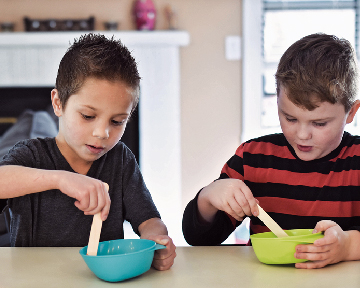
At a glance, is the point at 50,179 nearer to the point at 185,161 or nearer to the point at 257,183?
the point at 257,183

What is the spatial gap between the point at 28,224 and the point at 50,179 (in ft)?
0.84

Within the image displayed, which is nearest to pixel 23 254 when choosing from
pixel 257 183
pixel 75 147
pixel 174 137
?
pixel 75 147

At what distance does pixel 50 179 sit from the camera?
0.79 meters

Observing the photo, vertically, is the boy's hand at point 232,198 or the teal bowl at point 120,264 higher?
the boy's hand at point 232,198

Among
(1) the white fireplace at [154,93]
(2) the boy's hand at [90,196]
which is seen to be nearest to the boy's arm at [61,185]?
(2) the boy's hand at [90,196]

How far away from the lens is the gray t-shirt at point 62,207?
0.99 metres

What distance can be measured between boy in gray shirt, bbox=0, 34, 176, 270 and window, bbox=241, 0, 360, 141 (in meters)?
2.10

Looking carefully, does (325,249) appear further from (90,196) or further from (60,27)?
(60,27)

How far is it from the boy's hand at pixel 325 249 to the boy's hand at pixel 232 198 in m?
0.11

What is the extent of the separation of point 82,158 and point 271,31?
2.41 m

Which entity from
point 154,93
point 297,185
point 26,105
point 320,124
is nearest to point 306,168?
point 297,185

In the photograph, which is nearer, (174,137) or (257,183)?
(257,183)

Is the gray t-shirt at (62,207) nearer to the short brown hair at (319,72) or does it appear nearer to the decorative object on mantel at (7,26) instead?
the short brown hair at (319,72)

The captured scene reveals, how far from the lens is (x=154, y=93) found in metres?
3.05
